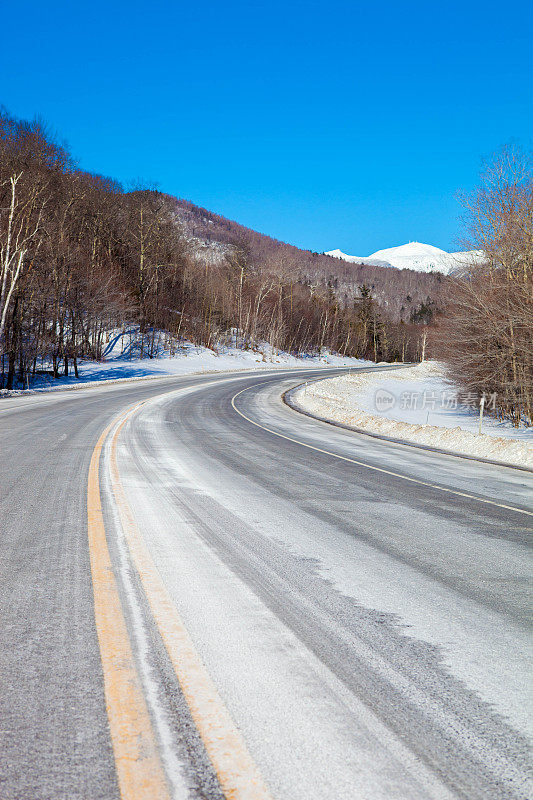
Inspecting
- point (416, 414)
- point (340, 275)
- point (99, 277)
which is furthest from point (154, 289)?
point (340, 275)

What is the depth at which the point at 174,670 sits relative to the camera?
226 cm

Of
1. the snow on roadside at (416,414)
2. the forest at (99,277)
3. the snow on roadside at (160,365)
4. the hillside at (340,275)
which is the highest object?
the hillside at (340,275)

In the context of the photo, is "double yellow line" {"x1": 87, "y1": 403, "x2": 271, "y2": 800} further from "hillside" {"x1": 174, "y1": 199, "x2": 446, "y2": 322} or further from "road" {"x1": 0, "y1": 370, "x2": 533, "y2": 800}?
"hillside" {"x1": 174, "y1": 199, "x2": 446, "y2": 322}

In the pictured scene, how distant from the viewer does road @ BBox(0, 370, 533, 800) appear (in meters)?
1.69

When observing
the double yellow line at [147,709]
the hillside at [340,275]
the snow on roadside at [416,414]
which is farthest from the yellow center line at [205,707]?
the hillside at [340,275]

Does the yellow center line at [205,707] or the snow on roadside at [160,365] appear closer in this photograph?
the yellow center line at [205,707]

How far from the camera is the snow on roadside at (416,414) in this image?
11854mm

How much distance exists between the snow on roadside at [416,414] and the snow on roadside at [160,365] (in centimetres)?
1353

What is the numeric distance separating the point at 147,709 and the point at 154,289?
5185 cm

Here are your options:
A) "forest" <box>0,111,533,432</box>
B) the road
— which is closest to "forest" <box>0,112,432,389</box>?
"forest" <box>0,111,533,432</box>

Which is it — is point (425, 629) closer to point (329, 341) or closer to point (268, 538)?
point (268, 538)

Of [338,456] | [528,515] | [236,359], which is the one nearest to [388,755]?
[528,515]

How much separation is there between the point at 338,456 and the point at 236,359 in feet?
162

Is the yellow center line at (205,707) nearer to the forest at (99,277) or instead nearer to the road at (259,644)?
the road at (259,644)
